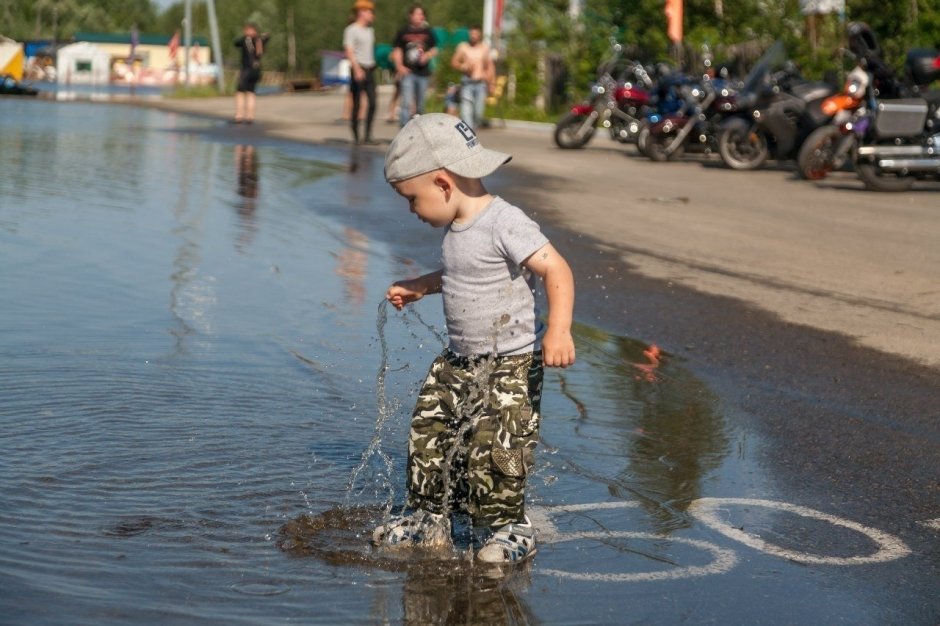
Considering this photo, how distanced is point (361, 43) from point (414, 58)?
969mm

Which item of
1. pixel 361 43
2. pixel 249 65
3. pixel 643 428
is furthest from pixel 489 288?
pixel 249 65

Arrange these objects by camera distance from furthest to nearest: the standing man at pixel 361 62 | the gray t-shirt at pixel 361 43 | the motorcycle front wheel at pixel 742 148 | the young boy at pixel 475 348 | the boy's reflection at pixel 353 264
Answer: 1. the gray t-shirt at pixel 361 43
2. the standing man at pixel 361 62
3. the motorcycle front wheel at pixel 742 148
4. the boy's reflection at pixel 353 264
5. the young boy at pixel 475 348

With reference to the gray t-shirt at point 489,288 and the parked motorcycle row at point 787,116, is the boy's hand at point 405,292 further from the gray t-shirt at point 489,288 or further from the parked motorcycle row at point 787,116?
the parked motorcycle row at point 787,116

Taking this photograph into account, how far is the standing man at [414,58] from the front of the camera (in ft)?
77.8

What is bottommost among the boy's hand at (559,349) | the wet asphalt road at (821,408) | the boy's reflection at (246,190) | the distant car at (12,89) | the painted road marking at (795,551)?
the painted road marking at (795,551)

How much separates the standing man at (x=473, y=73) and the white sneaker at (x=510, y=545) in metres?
21.6

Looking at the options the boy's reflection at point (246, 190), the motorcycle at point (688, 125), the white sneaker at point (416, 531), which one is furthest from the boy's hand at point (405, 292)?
the motorcycle at point (688, 125)

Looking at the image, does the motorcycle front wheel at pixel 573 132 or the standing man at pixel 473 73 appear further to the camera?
the standing man at pixel 473 73

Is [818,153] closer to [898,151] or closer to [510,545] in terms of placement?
[898,151]

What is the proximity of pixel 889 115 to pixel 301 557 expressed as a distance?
41.6 feet

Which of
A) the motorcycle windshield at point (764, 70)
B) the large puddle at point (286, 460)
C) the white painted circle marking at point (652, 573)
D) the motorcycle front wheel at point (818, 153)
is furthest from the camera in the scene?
the motorcycle windshield at point (764, 70)

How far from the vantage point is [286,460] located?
531 centimetres

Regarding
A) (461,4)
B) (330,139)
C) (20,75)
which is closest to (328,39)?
(461,4)

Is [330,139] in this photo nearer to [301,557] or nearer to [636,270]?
[636,270]
